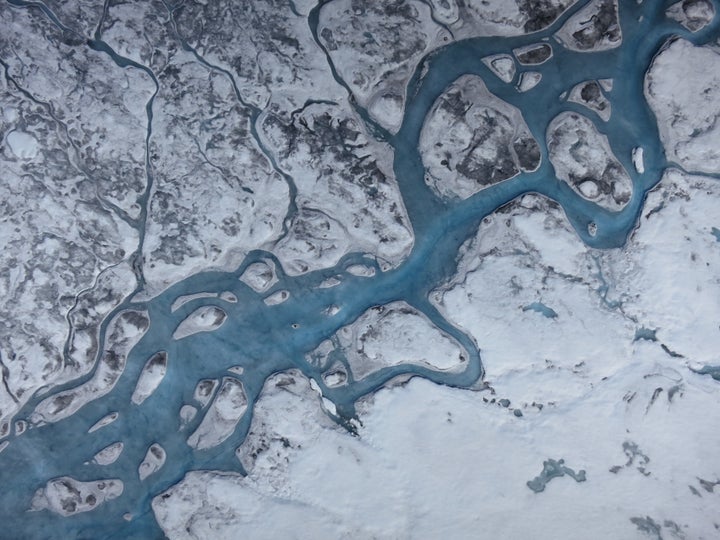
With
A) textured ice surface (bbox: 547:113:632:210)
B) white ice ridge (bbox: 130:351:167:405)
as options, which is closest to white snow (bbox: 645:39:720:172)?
textured ice surface (bbox: 547:113:632:210)

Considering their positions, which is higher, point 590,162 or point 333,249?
point 333,249

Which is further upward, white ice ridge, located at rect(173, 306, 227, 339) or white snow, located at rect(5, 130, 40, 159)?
white snow, located at rect(5, 130, 40, 159)

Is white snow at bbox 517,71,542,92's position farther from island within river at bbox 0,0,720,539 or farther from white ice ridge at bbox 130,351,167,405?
white ice ridge at bbox 130,351,167,405

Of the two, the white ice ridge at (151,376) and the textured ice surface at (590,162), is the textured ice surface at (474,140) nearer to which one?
the textured ice surface at (590,162)

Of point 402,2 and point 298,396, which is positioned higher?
point 402,2

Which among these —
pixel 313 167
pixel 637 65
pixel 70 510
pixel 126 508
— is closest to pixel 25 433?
pixel 70 510

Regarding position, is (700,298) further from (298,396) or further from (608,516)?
(298,396)

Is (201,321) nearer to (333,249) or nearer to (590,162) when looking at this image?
(333,249)

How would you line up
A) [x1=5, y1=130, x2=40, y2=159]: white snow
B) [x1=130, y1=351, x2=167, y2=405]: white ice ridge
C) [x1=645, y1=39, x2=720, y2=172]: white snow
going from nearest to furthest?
[x1=645, y1=39, x2=720, y2=172]: white snow → [x1=5, y1=130, x2=40, y2=159]: white snow → [x1=130, y1=351, x2=167, y2=405]: white ice ridge

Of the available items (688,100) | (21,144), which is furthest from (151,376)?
(688,100)
